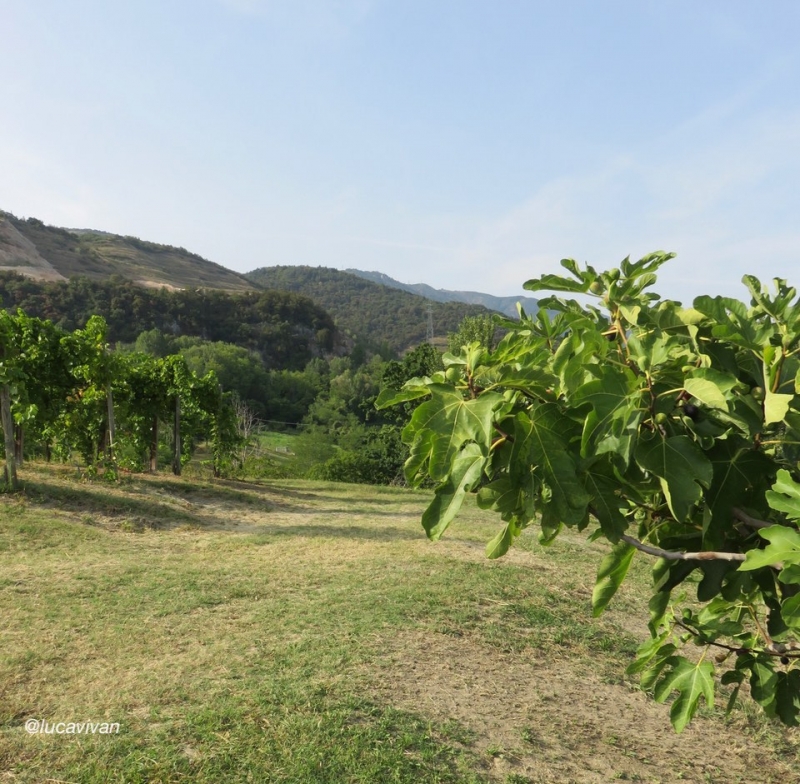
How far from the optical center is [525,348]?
109 cm

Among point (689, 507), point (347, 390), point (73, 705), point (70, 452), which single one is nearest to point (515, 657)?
point (73, 705)

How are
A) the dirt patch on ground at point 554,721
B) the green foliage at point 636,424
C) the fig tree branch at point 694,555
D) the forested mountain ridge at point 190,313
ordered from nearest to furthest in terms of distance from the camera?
1. the green foliage at point 636,424
2. the fig tree branch at point 694,555
3. the dirt patch on ground at point 554,721
4. the forested mountain ridge at point 190,313

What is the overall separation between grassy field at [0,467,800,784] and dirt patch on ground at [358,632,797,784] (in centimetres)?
1

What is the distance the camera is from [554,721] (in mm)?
3221

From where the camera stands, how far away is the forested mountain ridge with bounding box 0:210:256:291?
66.6 metres

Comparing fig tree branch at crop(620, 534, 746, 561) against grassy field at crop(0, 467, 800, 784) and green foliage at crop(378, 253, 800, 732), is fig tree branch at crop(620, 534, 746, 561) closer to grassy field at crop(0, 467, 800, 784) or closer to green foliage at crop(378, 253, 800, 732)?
green foliage at crop(378, 253, 800, 732)

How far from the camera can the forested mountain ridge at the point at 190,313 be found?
4850 cm

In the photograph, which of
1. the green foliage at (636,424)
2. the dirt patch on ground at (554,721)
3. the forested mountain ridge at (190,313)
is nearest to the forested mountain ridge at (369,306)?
the forested mountain ridge at (190,313)

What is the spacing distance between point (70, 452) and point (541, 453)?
13.0 meters

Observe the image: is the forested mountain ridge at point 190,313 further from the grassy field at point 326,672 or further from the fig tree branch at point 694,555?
the fig tree branch at point 694,555

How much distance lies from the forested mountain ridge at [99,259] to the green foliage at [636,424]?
67167 mm

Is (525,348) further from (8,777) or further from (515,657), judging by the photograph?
(515,657)

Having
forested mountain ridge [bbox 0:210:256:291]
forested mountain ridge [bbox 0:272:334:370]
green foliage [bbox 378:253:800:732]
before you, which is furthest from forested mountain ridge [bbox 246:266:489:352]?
green foliage [bbox 378:253:800:732]

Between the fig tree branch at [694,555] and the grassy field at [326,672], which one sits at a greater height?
the fig tree branch at [694,555]
